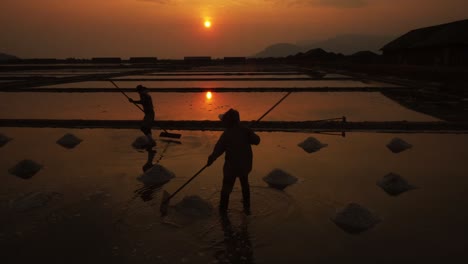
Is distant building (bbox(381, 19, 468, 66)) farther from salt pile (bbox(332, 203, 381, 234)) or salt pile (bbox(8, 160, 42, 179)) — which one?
salt pile (bbox(8, 160, 42, 179))

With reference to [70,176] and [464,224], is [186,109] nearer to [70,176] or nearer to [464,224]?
[70,176]

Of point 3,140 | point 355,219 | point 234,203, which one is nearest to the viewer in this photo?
point 355,219

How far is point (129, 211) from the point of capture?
14.7 feet

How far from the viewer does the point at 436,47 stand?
2659cm

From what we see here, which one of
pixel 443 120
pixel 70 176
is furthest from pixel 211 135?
pixel 443 120

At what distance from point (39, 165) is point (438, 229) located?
5728 millimetres

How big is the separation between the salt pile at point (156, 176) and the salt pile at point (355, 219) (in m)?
2.53

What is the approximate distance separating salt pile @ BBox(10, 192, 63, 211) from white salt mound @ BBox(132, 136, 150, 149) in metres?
2.83

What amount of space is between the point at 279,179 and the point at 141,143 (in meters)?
3.48

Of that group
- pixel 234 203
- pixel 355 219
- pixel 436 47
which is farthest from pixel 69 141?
pixel 436 47

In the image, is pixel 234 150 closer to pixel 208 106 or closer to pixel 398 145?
pixel 398 145

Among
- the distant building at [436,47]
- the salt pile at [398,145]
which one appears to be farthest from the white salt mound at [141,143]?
the distant building at [436,47]

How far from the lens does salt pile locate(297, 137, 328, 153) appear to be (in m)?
7.38

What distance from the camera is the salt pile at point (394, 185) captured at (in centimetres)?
511
